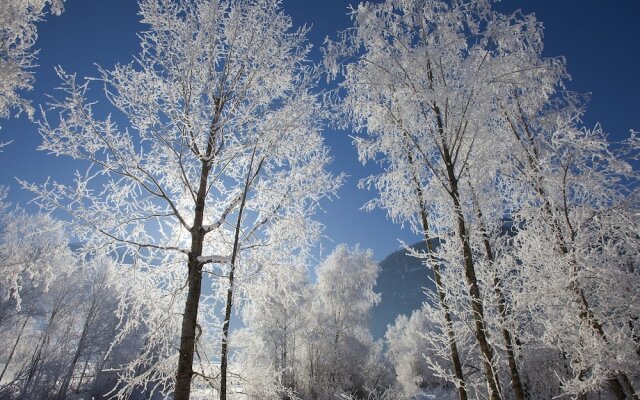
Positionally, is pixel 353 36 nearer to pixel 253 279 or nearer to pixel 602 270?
pixel 253 279

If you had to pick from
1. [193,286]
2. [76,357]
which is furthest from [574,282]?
[76,357]

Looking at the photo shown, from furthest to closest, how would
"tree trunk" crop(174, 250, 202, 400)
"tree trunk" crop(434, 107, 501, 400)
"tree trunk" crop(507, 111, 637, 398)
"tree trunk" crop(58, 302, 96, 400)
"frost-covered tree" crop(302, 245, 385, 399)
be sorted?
"tree trunk" crop(58, 302, 96, 400) → "frost-covered tree" crop(302, 245, 385, 399) → "tree trunk" crop(507, 111, 637, 398) → "tree trunk" crop(434, 107, 501, 400) → "tree trunk" crop(174, 250, 202, 400)

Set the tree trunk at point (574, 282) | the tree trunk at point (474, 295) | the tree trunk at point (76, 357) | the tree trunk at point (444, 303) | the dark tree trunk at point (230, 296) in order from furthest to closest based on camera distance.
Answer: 1. the tree trunk at point (76, 357)
2. the tree trunk at point (444, 303)
3. the tree trunk at point (574, 282)
4. the dark tree trunk at point (230, 296)
5. the tree trunk at point (474, 295)

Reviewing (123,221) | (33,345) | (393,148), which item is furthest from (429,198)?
(33,345)

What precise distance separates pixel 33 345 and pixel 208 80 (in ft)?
122

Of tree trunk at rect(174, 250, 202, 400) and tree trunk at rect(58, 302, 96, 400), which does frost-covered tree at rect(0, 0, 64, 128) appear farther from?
tree trunk at rect(58, 302, 96, 400)

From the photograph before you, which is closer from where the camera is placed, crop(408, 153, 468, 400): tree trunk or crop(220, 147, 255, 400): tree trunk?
crop(220, 147, 255, 400): tree trunk

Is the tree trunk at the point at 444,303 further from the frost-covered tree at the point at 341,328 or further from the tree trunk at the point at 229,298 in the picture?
the frost-covered tree at the point at 341,328

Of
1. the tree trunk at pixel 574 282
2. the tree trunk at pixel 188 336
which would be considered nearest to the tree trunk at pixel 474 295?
the tree trunk at pixel 574 282

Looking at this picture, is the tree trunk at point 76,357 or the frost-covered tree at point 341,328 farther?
the tree trunk at point 76,357

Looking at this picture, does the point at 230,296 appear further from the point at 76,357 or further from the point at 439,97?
the point at 76,357

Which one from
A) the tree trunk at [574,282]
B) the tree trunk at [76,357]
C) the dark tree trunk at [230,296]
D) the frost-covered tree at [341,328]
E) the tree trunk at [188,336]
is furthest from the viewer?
the tree trunk at [76,357]

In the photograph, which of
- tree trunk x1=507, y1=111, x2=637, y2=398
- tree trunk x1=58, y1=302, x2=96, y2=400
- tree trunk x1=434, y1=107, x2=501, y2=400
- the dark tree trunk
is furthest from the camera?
tree trunk x1=58, y1=302, x2=96, y2=400

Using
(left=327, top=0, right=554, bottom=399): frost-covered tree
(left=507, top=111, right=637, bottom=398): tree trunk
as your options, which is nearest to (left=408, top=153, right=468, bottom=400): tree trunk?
(left=327, top=0, right=554, bottom=399): frost-covered tree
